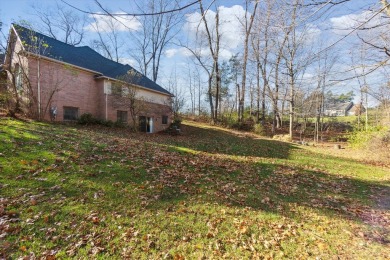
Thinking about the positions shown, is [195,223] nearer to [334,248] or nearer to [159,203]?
[159,203]

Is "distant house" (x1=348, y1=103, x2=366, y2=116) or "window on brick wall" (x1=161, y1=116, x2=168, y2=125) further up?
"distant house" (x1=348, y1=103, x2=366, y2=116)

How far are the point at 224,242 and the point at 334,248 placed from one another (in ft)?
5.74

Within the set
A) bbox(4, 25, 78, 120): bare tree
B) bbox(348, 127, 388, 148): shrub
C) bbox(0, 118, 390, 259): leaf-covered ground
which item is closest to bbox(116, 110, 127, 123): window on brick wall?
bbox(4, 25, 78, 120): bare tree

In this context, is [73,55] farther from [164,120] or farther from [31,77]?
[164,120]

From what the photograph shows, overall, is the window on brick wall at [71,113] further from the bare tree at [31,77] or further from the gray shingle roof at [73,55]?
the gray shingle roof at [73,55]

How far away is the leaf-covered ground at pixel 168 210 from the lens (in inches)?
118

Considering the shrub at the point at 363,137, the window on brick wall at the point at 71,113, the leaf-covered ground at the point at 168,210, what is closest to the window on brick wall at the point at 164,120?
the window on brick wall at the point at 71,113

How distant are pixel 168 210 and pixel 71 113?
545 inches

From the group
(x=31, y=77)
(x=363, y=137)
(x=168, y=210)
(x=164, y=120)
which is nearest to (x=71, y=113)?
(x=31, y=77)

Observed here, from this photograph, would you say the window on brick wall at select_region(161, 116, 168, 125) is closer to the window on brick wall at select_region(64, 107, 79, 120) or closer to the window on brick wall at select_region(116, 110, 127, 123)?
the window on brick wall at select_region(116, 110, 127, 123)

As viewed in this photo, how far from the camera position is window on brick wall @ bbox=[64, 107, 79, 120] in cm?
1420

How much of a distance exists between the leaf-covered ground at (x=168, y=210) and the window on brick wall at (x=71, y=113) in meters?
8.25

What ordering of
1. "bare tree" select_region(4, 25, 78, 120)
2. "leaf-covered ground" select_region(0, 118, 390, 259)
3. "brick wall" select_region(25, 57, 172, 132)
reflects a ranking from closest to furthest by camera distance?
"leaf-covered ground" select_region(0, 118, 390, 259)
"bare tree" select_region(4, 25, 78, 120)
"brick wall" select_region(25, 57, 172, 132)

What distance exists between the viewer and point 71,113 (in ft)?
47.8
